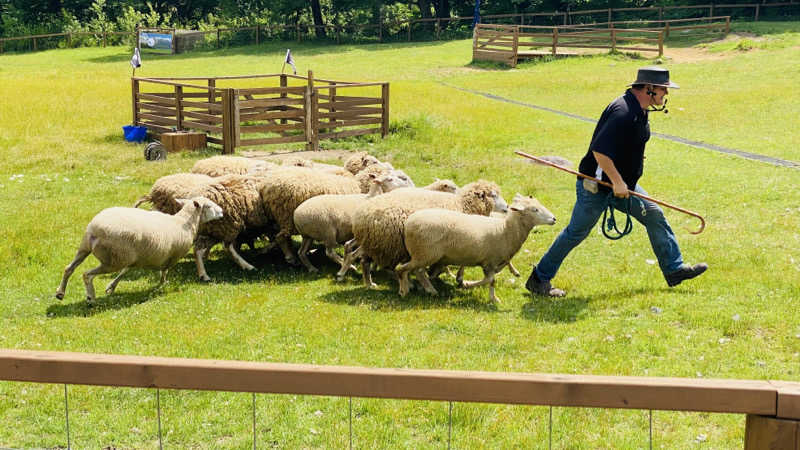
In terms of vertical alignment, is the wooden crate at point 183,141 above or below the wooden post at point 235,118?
below

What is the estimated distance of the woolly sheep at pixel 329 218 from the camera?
9.88 m

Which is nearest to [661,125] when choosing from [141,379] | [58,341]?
[58,341]

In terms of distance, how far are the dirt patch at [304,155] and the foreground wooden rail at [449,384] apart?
13665 millimetres

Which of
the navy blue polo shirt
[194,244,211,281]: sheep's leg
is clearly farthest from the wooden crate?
the navy blue polo shirt

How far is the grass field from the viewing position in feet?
19.4

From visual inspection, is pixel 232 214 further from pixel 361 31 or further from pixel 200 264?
pixel 361 31

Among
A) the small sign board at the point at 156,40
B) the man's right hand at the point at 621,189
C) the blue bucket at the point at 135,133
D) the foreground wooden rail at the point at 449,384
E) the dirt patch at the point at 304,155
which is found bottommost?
the dirt patch at the point at 304,155

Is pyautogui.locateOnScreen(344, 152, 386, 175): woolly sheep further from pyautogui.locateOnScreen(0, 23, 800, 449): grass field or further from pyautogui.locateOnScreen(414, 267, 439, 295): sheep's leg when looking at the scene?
pyautogui.locateOnScreen(414, 267, 439, 295): sheep's leg

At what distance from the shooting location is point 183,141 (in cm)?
1814

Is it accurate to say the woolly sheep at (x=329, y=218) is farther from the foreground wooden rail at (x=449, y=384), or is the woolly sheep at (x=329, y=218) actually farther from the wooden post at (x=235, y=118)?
the wooden post at (x=235, y=118)

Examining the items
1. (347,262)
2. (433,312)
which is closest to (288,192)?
(347,262)

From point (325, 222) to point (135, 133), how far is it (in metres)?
11.4

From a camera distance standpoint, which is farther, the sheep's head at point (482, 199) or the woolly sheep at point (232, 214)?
the woolly sheep at point (232, 214)

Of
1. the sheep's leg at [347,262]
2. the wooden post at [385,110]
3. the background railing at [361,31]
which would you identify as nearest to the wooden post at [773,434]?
the sheep's leg at [347,262]
